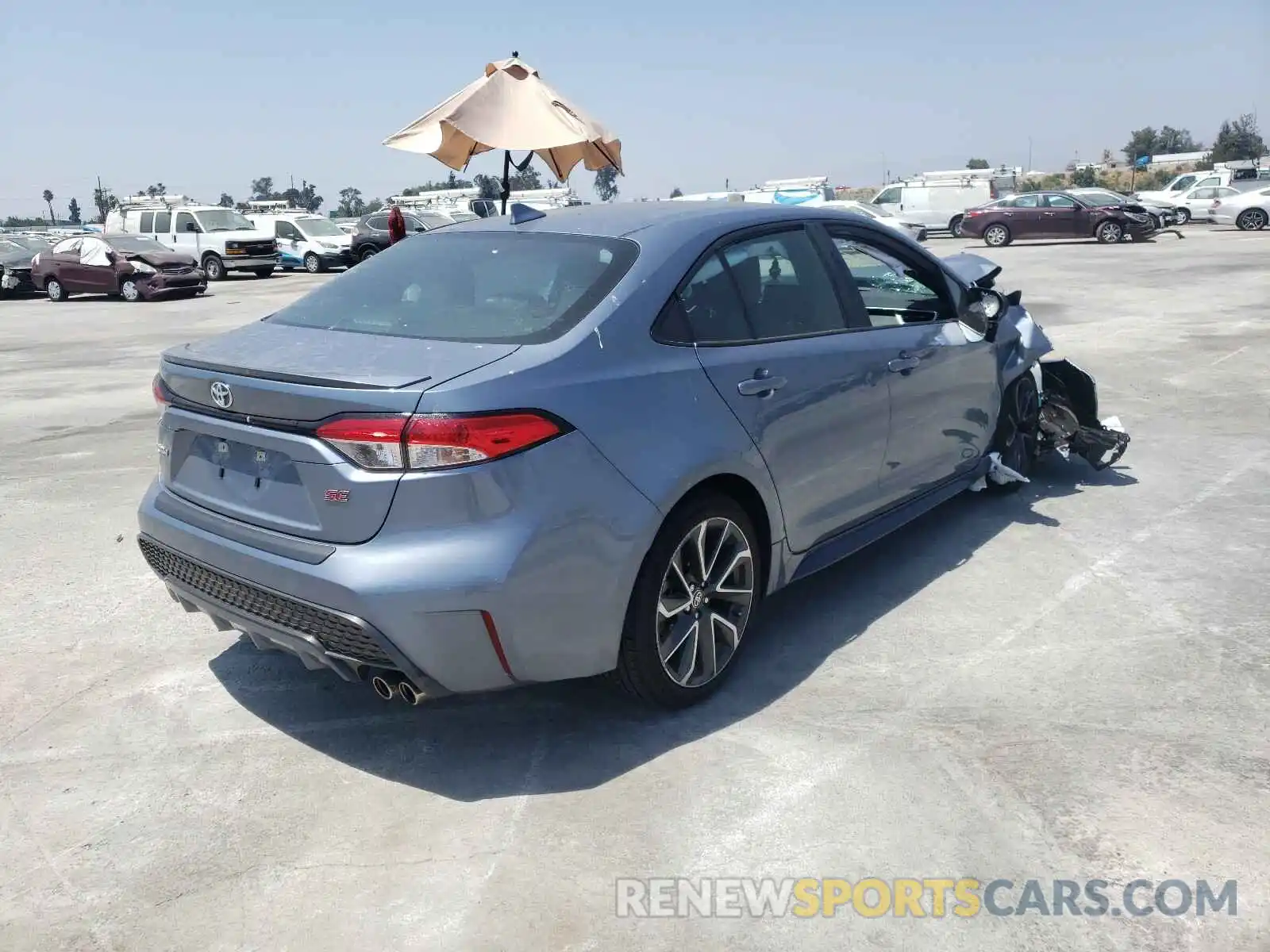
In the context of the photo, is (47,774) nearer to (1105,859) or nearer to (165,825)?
(165,825)

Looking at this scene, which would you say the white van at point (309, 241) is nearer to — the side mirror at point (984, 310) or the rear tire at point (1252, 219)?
the rear tire at point (1252, 219)

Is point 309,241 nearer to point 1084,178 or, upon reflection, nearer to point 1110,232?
point 1110,232

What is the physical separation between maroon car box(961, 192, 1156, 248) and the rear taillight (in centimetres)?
2965

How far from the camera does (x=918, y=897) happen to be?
8.87ft

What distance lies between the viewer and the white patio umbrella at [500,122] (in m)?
11.1

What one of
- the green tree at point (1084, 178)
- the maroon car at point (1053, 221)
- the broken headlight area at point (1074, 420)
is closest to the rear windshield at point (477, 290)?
the broken headlight area at point (1074, 420)

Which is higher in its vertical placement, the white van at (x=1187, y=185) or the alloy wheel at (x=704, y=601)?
the white van at (x=1187, y=185)

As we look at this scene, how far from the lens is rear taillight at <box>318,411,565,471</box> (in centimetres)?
287

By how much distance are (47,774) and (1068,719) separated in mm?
3284

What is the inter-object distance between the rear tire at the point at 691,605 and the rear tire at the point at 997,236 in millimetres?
29195

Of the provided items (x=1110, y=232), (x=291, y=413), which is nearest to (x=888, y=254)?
(x=291, y=413)

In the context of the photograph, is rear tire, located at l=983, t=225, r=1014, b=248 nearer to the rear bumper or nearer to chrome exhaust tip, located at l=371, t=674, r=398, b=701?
the rear bumper

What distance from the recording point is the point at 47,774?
338 centimetres

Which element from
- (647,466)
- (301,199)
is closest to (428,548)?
(647,466)
